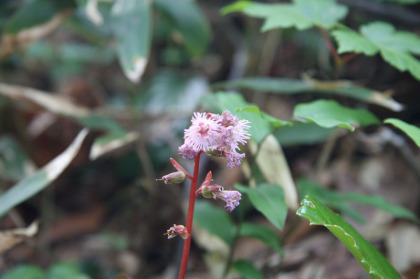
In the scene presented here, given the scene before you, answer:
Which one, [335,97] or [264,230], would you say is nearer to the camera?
[264,230]

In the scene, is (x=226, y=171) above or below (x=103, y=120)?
below

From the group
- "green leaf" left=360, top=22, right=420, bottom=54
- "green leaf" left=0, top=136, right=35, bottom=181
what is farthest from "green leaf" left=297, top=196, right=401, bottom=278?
"green leaf" left=0, top=136, right=35, bottom=181

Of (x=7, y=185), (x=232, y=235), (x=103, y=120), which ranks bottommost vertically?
(x=7, y=185)

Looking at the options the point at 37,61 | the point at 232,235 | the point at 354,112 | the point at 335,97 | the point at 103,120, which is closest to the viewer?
the point at 354,112

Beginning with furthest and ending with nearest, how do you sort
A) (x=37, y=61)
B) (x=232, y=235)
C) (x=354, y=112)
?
(x=37, y=61) → (x=232, y=235) → (x=354, y=112)

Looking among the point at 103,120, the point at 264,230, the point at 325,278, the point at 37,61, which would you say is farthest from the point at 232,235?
the point at 37,61

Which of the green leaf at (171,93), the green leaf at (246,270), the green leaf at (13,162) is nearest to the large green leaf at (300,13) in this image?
the green leaf at (246,270)

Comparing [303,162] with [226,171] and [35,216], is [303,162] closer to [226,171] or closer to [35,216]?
[226,171]
